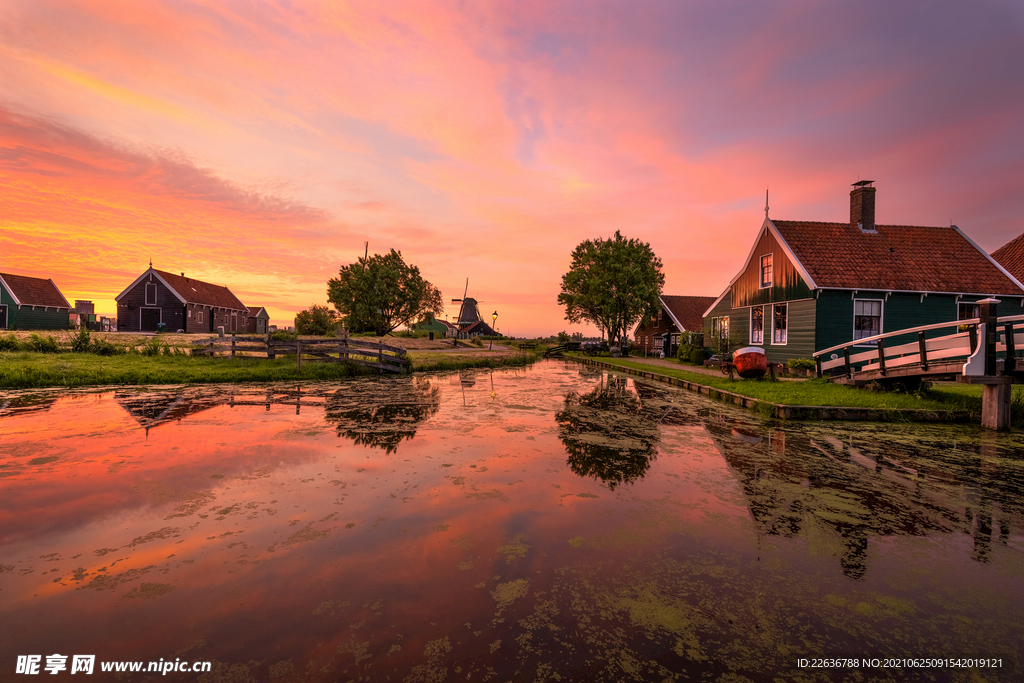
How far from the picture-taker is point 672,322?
41.1m

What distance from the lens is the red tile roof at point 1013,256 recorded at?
23281 mm

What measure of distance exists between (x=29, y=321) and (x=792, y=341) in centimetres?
6371

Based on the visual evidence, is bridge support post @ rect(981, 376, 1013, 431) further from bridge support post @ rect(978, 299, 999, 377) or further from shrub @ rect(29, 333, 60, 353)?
shrub @ rect(29, 333, 60, 353)

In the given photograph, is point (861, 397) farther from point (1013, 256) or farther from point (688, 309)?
point (688, 309)

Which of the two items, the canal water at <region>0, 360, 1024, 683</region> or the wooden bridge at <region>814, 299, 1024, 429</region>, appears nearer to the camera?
the canal water at <region>0, 360, 1024, 683</region>

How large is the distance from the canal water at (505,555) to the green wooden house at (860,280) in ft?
38.9

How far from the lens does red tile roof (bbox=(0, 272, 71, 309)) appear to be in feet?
137

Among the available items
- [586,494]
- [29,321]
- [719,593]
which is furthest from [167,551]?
[29,321]

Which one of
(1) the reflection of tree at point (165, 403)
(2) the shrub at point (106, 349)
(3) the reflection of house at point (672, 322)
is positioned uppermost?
(3) the reflection of house at point (672, 322)

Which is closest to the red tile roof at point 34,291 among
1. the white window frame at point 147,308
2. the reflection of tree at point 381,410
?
the white window frame at point 147,308

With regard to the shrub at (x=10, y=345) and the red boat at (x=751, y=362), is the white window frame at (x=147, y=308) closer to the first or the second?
the shrub at (x=10, y=345)

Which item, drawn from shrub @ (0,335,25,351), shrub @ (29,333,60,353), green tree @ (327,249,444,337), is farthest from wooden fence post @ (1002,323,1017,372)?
green tree @ (327,249,444,337)

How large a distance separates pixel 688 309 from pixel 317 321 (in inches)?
1650

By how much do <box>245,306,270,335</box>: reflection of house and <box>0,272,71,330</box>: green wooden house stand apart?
17086 mm
